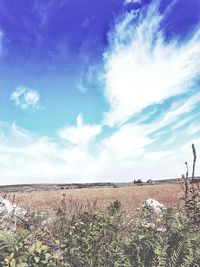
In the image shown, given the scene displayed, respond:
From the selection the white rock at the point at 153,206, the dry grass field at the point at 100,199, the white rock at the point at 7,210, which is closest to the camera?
the white rock at the point at 153,206

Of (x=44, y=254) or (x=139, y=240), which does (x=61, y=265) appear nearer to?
(x=44, y=254)

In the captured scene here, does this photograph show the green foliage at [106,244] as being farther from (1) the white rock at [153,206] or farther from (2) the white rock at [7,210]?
(2) the white rock at [7,210]

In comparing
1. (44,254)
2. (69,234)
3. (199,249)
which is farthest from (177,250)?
(44,254)

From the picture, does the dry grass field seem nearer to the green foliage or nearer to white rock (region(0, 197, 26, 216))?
white rock (region(0, 197, 26, 216))

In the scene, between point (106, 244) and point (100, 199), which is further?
point (100, 199)

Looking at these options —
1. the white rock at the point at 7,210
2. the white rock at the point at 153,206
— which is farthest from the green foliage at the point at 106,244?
the white rock at the point at 7,210

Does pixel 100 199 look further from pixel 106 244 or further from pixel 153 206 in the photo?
pixel 106 244

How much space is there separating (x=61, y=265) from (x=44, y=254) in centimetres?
46

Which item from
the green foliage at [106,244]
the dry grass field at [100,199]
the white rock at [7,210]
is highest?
the dry grass field at [100,199]

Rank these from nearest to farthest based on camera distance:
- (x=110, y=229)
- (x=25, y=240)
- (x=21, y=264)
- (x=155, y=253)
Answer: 1. (x=21, y=264)
2. (x=25, y=240)
3. (x=155, y=253)
4. (x=110, y=229)

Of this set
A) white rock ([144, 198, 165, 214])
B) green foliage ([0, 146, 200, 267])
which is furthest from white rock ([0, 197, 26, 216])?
white rock ([144, 198, 165, 214])

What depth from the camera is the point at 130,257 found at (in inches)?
285

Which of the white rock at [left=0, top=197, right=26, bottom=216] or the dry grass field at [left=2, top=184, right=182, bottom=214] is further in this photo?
the dry grass field at [left=2, top=184, right=182, bottom=214]

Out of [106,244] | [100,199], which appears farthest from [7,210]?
[100,199]
